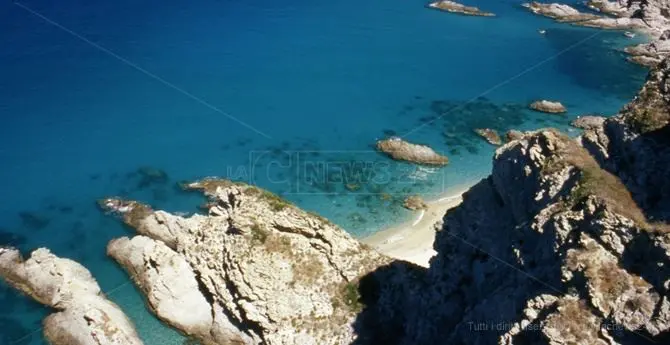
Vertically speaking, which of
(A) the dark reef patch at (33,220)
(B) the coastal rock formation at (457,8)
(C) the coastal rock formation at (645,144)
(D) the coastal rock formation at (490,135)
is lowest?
(A) the dark reef patch at (33,220)

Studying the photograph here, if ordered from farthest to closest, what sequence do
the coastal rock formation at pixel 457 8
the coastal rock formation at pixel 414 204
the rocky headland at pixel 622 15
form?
the coastal rock formation at pixel 457 8
the rocky headland at pixel 622 15
the coastal rock formation at pixel 414 204

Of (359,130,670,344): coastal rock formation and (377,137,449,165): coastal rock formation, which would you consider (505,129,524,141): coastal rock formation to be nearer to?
(377,137,449,165): coastal rock formation

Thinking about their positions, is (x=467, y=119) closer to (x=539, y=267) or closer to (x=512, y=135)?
(x=512, y=135)

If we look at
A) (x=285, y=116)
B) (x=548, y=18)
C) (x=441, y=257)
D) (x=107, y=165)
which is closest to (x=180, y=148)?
(x=107, y=165)

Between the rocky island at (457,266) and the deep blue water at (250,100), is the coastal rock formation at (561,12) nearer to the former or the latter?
the deep blue water at (250,100)

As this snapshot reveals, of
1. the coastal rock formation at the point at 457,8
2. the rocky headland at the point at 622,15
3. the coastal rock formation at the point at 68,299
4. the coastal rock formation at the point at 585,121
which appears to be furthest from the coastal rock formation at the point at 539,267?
the coastal rock formation at the point at 457,8

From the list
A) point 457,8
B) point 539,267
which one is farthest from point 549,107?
point 539,267
